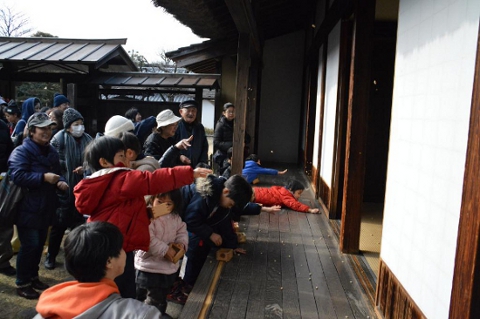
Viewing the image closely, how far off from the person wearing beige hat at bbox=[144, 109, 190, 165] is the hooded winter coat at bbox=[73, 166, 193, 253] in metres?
1.41

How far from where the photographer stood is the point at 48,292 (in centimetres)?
153

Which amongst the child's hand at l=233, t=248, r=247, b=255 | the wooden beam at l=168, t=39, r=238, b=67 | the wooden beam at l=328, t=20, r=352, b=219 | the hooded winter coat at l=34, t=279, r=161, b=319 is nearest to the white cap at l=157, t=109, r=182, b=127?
the child's hand at l=233, t=248, r=247, b=255

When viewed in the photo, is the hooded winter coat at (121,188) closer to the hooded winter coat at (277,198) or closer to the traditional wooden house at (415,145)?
the traditional wooden house at (415,145)

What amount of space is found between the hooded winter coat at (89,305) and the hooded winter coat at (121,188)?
2.94 ft

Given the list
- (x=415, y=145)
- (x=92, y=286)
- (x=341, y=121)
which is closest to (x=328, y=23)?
(x=341, y=121)

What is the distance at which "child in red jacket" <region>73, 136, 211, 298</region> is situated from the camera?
2.38 m

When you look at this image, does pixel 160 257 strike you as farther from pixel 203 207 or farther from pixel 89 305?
pixel 89 305

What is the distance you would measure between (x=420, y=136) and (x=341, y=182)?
307cm

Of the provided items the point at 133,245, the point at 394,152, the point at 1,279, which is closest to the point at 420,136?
the point at 394,152

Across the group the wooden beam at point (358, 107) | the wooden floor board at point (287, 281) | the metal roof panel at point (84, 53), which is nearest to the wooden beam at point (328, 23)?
the wooden beam at point (358, 107)

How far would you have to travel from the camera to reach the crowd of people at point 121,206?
1650mm

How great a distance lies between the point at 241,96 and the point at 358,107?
5.55 feet

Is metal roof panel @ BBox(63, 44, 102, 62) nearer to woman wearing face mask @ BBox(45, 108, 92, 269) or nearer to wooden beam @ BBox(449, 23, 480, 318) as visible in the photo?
woman wearing face mask @ BBox(45, 108, 92, 269)

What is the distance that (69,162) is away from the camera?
Answer: 15.3 feet
